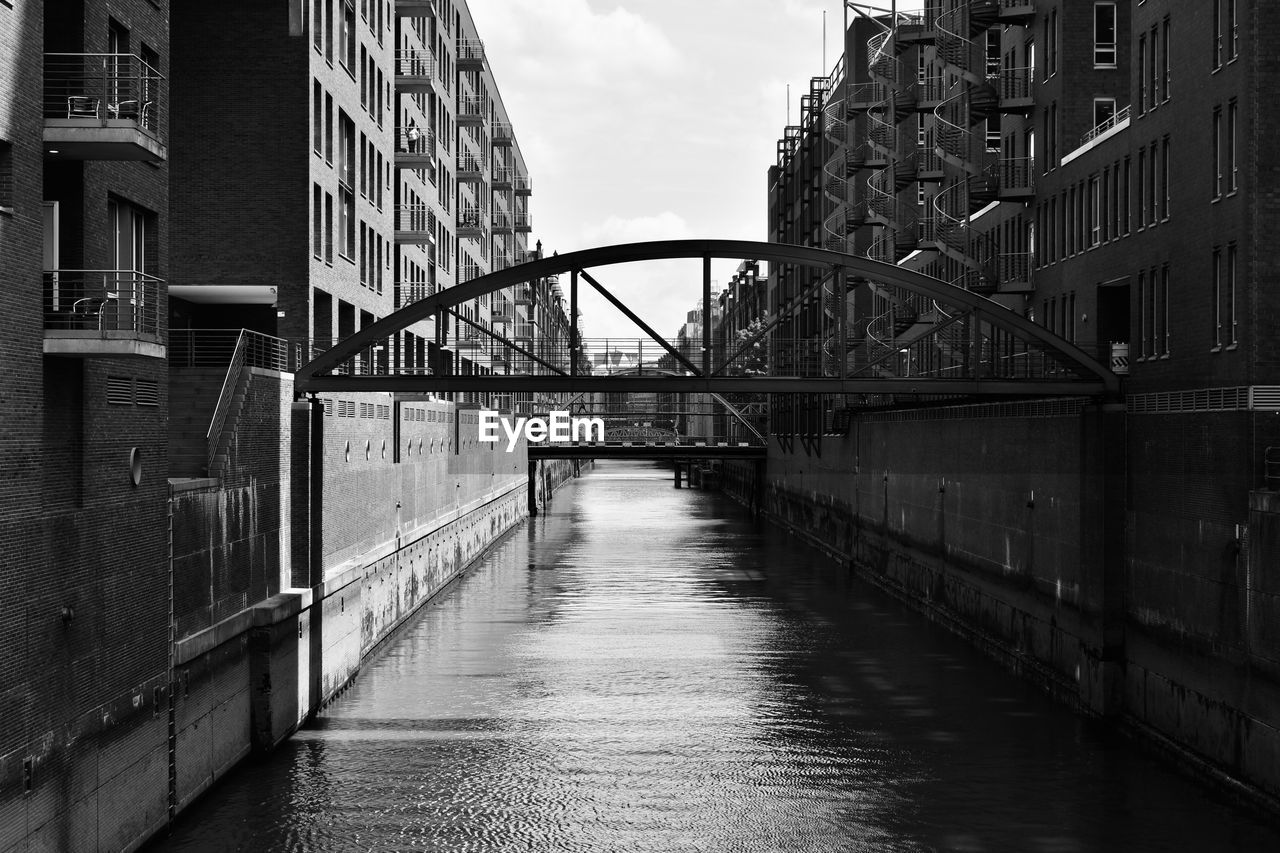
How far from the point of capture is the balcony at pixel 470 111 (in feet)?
207

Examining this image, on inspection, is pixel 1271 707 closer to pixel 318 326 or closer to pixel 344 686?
pixel 344 686

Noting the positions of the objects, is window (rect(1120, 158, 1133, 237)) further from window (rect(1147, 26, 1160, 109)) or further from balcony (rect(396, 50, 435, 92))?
balcony (rect(396, 50, 435, 92))

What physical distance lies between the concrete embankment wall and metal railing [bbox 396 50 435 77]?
12518 mm

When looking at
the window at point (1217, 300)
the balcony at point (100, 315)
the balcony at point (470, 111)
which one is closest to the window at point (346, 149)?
the balcony at point (100, 315)

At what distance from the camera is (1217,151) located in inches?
971

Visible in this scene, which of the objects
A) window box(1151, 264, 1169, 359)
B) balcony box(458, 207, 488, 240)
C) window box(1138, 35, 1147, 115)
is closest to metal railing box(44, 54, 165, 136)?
window box(1151, 264, 1169, 359)

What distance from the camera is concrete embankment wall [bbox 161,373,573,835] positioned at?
1973 cm

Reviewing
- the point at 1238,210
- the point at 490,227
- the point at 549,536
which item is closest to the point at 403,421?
the point at 1238,210

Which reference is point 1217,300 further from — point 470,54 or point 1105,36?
point 470,54

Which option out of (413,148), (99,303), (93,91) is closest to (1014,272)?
(413,148)

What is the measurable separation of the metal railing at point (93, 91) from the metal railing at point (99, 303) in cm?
173

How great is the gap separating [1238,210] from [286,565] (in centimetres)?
1744

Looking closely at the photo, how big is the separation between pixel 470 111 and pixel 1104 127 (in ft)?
122

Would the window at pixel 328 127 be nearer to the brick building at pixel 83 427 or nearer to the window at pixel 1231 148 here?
the brick building at pixel 83 427
